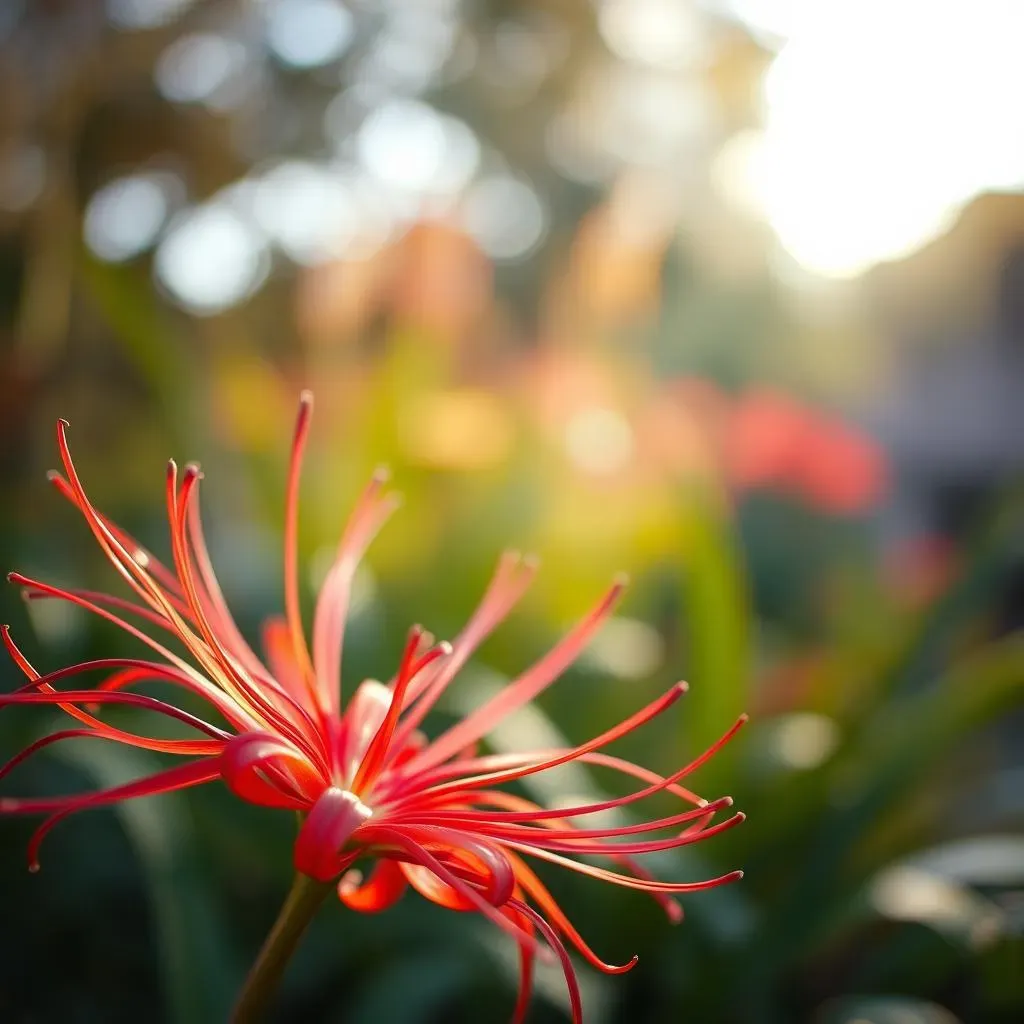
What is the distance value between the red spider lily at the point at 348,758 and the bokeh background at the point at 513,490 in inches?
14.4

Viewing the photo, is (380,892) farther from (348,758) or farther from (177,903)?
(177,903)

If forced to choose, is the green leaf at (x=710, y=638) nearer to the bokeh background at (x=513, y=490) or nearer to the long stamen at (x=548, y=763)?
the bokeh background at (x=513, y=490)

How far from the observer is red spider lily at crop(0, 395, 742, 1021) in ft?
0.98

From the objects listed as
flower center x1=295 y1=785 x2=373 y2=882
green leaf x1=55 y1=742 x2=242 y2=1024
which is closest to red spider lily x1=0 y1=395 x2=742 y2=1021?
flower center x1=295 y1=785 x2=373 y2=882

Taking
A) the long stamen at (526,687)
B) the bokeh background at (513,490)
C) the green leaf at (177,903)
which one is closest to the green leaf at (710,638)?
the bokeh background at (513,490)

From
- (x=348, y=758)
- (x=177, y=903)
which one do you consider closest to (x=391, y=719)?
(x=348, y=758)

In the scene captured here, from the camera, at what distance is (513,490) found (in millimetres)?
1425

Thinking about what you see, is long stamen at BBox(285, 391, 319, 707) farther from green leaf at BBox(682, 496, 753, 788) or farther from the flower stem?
green leaf at BBox(682, 496, 753, 788)

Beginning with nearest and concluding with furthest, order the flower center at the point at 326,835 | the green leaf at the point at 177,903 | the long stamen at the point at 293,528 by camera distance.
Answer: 1. the flower center at the point at 326,835
2. the long stamen at the point at 293,528
3. the green leaf at the point at 177,903

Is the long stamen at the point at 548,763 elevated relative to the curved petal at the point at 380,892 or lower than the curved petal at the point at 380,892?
elevated

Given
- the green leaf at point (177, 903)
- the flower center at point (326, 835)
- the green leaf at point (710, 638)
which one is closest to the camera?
the flower center at point (326, 835)

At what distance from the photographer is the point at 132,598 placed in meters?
1.33

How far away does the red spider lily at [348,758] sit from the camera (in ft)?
0.98

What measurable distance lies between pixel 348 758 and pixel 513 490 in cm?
105
